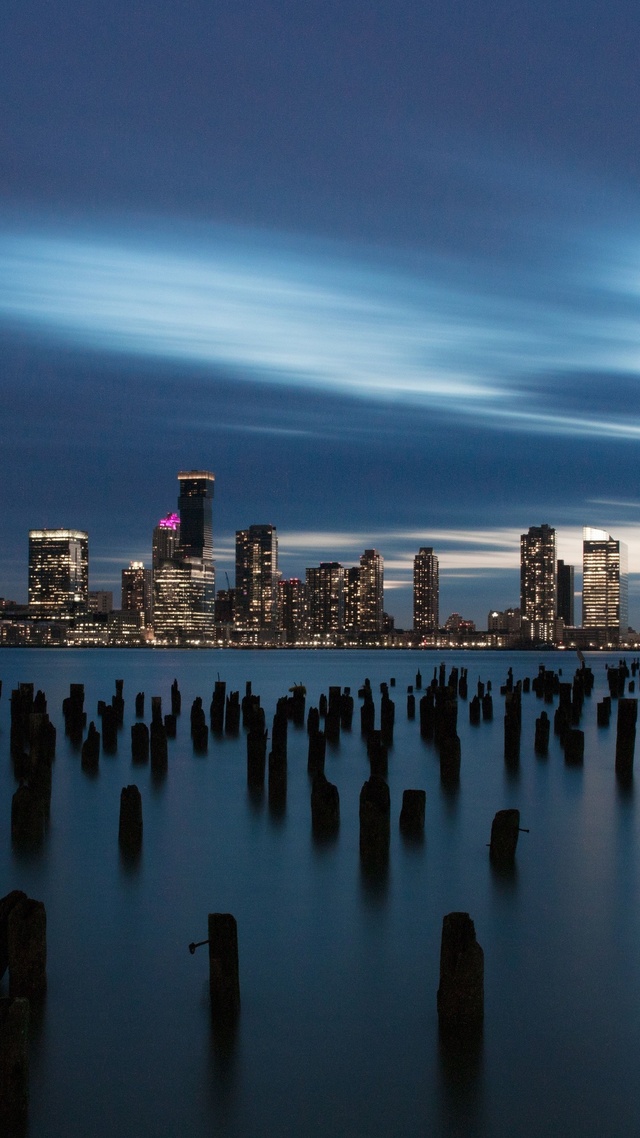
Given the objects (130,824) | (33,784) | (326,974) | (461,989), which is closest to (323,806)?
(130,824)

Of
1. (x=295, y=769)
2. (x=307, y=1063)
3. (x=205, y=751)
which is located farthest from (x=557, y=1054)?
(x=205, y=751)

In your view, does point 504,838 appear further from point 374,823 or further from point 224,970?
point 224,970

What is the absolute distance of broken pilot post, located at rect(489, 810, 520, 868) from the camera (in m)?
15.7

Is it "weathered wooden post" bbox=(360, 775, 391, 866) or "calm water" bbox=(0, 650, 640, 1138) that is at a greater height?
"weathered wooden post" bbox=(360, 775, 391, 866)

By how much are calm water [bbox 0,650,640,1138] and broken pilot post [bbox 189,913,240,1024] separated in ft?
0.44

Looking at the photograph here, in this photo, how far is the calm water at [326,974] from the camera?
856 cm

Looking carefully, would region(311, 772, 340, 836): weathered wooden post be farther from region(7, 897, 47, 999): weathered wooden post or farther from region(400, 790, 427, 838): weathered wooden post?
region(7, 897, 47, 999): weathered wooden post

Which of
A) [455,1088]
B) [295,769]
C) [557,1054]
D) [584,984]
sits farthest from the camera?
[295,769]

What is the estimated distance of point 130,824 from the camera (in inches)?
682

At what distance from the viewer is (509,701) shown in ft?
99.8

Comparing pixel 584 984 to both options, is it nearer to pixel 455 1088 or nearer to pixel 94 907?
pixel 455 1088

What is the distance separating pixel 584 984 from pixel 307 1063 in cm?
330

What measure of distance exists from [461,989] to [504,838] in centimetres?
691

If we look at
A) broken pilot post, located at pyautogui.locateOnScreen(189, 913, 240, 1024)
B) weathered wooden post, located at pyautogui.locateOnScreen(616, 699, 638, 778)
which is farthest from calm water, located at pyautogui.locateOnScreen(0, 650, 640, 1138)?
weathered wooden post, located at pyautogui.locateOnScreen(616, 699, 638, 778)
